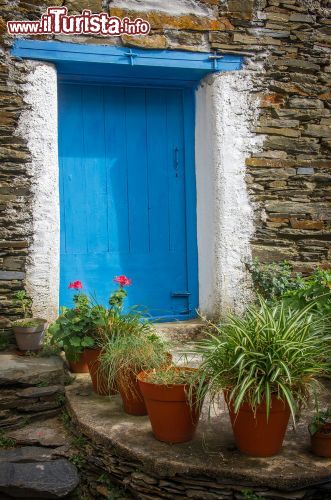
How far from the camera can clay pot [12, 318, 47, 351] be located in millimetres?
4398

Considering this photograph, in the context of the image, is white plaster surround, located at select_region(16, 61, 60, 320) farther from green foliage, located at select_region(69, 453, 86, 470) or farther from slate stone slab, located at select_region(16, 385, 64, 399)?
green foliage, located at select_region(69, 453, 86, 470)

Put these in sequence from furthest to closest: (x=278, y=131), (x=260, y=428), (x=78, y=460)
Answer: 1. (x=278, y=131)
2. (x=78, y=460)
3. (x=260, y=428)

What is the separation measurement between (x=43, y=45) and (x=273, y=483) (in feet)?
11.5

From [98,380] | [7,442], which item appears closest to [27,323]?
[98,380]

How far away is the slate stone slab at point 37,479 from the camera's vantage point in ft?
10.0

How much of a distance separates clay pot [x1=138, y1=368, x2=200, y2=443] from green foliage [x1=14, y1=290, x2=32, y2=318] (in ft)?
5.70

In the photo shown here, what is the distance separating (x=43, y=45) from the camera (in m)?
4.56

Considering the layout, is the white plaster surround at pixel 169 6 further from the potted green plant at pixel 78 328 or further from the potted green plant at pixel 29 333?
the potted green plant at pixel 29 333

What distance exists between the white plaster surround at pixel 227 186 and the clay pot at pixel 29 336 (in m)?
1.50

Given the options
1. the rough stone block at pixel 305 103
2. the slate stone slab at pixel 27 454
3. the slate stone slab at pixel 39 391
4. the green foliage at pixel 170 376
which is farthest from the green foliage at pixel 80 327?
the rough stone block at pixel 305 103

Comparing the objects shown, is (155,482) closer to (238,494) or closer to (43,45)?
(238,494)

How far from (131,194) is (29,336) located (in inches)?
59.5

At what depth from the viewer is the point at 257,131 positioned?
16.9 ft

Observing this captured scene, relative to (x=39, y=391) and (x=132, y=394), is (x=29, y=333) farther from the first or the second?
(x=132, y=394)
